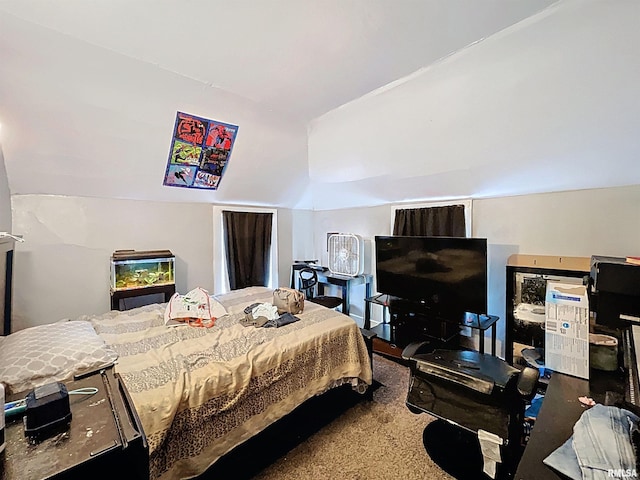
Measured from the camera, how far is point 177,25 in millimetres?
1558

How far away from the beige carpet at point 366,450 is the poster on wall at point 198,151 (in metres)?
2.79

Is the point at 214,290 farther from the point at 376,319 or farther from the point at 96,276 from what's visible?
the point at 376,319

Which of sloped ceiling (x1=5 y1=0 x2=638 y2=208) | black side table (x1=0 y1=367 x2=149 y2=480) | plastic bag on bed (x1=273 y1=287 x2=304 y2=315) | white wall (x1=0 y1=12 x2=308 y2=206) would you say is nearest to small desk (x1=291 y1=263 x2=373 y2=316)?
plastic bag on bed (x1=273 y1=287 x2=304 y2=315)

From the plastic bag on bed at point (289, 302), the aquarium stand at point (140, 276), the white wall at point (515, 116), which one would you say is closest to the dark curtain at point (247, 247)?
the aquarium stand at point (140, 276)

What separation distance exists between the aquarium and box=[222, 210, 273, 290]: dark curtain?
860 millimetres

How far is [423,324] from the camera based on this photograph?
3.09 metres

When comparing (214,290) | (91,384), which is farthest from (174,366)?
(214,290)

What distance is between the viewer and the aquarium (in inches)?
118

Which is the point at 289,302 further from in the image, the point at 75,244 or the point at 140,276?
the point at 75,244

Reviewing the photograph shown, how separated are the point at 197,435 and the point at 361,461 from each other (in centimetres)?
106

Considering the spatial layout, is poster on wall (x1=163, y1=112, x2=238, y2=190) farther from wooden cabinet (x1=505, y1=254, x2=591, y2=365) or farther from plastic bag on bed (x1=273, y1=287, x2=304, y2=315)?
wooden cabinet (x1=505, y1=254, x2=591, y2=365)

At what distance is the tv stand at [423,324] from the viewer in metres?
2.79

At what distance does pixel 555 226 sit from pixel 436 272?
111 cm

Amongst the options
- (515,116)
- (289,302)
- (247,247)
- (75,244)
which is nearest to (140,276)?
(75,244)
